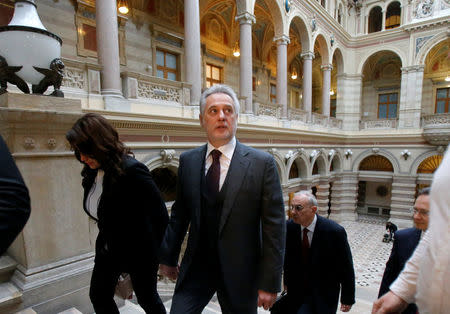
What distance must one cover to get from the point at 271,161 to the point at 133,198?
1.08 meters

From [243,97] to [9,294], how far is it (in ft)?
29.4

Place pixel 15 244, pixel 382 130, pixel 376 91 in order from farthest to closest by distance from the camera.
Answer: pixel 376 91 < pixel 382 130 < pixel 15 244

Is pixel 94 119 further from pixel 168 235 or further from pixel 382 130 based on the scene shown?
pixel 382 130

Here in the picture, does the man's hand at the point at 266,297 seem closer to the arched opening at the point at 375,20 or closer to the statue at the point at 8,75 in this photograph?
the statue at the point at 8,75

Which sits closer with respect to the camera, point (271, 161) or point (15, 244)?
point (271, 161)

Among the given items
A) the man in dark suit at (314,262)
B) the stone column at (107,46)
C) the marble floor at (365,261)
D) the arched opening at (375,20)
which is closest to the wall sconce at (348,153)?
the marble floor at (365,261)

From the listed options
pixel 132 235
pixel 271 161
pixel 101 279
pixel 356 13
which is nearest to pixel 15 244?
pixel 101 279

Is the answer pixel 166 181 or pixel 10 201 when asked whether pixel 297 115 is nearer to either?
pixel 166 181

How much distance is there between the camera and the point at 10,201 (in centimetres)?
103

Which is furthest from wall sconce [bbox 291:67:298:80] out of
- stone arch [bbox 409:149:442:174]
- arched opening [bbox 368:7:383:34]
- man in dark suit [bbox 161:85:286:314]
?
man in dark suit [bbox 161:85:286:314]

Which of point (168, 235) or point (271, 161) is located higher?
point (271, 161)

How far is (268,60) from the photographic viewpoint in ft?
57.0

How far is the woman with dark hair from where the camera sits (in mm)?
1840

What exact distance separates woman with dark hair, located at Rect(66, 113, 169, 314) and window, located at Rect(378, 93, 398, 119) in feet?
74.8
